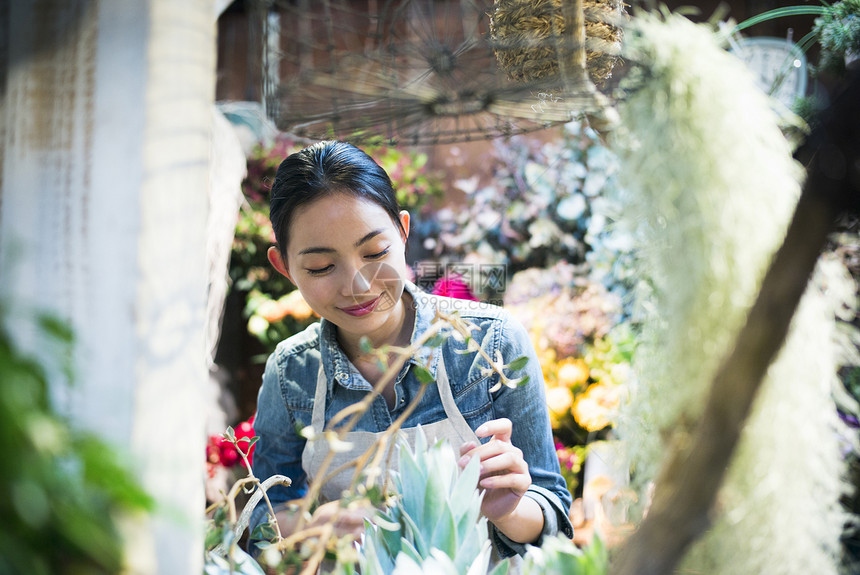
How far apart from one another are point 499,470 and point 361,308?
13.5 inches

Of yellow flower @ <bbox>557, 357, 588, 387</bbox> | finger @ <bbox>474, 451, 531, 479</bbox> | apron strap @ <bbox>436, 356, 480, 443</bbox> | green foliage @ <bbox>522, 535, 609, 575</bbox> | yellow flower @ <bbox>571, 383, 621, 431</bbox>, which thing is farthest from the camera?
yellow flower @ <bbox>557, 357, 588, 387</bbox>

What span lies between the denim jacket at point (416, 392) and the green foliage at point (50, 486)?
2.47 feet

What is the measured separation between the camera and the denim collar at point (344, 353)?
1165mm

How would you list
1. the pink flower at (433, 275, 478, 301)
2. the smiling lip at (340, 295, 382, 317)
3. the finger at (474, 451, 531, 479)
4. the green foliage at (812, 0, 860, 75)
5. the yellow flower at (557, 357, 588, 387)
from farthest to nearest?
the yellow flower at (557, 357, 588, 387)
the pink flower at (433, 275, 478, 301)
the smiling lip at (340, 295, 382, 317)
the green foliage at (812, 0, 860, 75)
the finger at (474, 451, 531, 479)

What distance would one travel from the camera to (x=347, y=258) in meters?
0.97

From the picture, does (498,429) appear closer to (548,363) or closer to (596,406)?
(596,406)

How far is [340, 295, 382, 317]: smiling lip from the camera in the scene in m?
1.00

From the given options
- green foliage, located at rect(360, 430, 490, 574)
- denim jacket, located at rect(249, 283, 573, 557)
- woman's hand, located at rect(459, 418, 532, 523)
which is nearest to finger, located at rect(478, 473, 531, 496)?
woman's hand, located at rect(459, 418, 532, 523)

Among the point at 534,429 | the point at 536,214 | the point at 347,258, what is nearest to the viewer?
the point at 347,258

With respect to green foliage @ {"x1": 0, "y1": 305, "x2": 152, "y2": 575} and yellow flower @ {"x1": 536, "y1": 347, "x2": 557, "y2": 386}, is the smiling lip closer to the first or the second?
green foliage @ {"x1": 0, "y1": 305, "x2": 152, "y2": 575}

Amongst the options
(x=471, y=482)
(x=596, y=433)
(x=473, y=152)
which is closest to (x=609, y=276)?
(x=596, y=433)

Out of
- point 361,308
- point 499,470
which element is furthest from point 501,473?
point 361,308

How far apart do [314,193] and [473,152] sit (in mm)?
1768

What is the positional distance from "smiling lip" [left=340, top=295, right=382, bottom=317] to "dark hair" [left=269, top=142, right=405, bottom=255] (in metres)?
0.15
